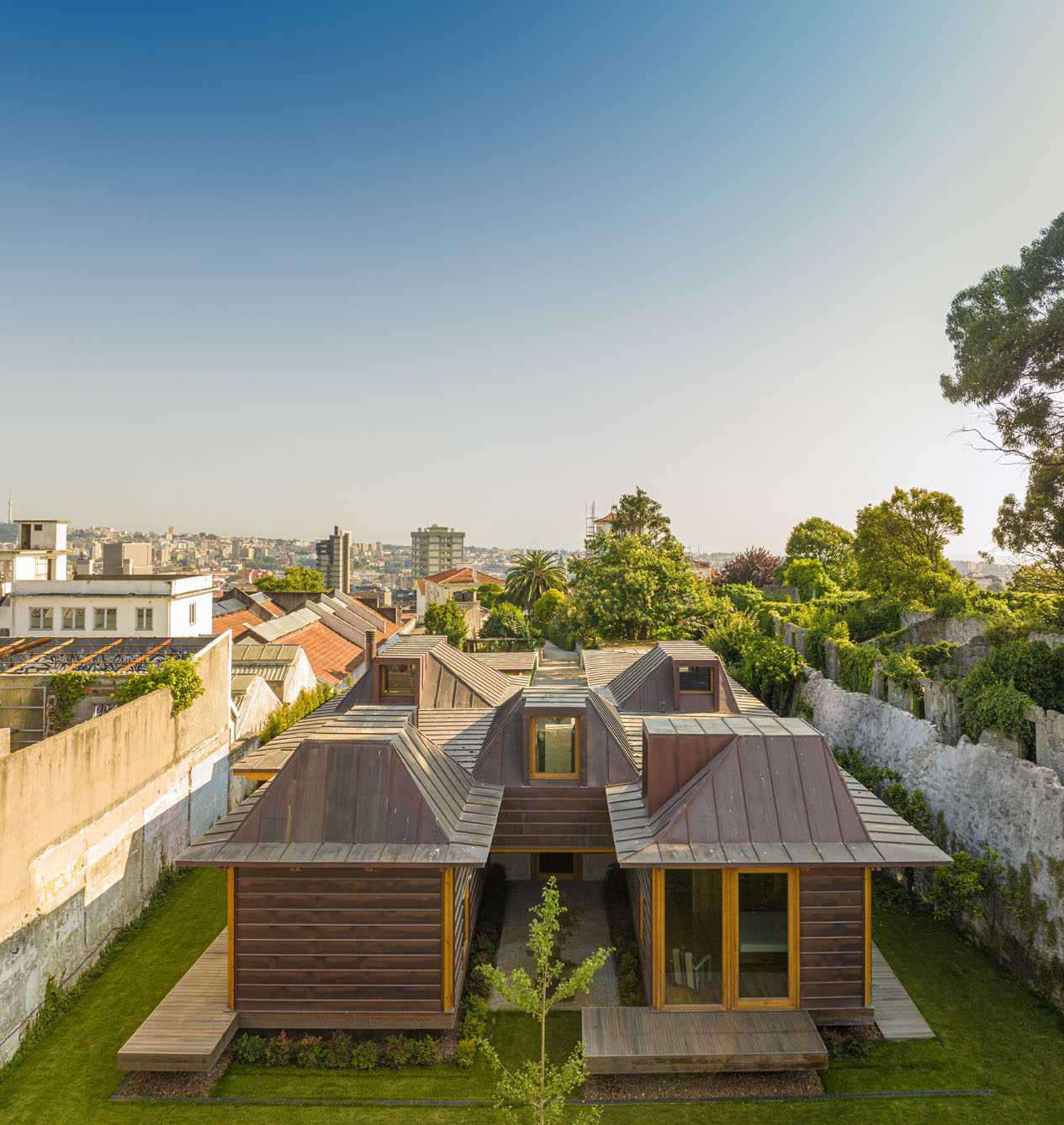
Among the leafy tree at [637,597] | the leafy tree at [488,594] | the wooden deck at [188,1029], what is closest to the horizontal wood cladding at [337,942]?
the wooden deck at [188,1029]

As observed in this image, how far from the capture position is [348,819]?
9.61m

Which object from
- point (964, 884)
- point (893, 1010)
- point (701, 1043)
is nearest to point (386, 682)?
point (701, 1043)

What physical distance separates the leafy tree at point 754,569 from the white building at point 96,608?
41.0 m

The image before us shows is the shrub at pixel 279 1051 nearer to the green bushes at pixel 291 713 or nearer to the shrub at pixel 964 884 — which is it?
the green bushes at pixel 291 713

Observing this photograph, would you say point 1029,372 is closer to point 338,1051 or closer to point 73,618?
point 338,1051

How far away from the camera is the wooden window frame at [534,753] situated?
504 inches

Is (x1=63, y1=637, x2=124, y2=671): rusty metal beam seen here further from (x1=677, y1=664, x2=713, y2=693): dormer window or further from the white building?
(x1=677, y1=664, x2=713, y2=693): dormer window

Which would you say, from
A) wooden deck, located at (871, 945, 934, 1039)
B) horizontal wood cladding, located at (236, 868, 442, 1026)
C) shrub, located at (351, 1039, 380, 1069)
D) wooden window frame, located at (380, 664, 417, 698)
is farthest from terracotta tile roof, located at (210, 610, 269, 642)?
wooden deck, located at (871, 945, 934, 1039)

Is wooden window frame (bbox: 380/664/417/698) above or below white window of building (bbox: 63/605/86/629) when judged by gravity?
below

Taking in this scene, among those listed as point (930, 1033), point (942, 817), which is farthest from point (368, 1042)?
point (942, 817)

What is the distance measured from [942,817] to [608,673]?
29.9 feet

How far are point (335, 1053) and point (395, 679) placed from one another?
8.23 meters

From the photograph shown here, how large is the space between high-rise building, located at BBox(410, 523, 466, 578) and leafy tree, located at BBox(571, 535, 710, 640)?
155357mm

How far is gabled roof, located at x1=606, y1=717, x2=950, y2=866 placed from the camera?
916 cm
